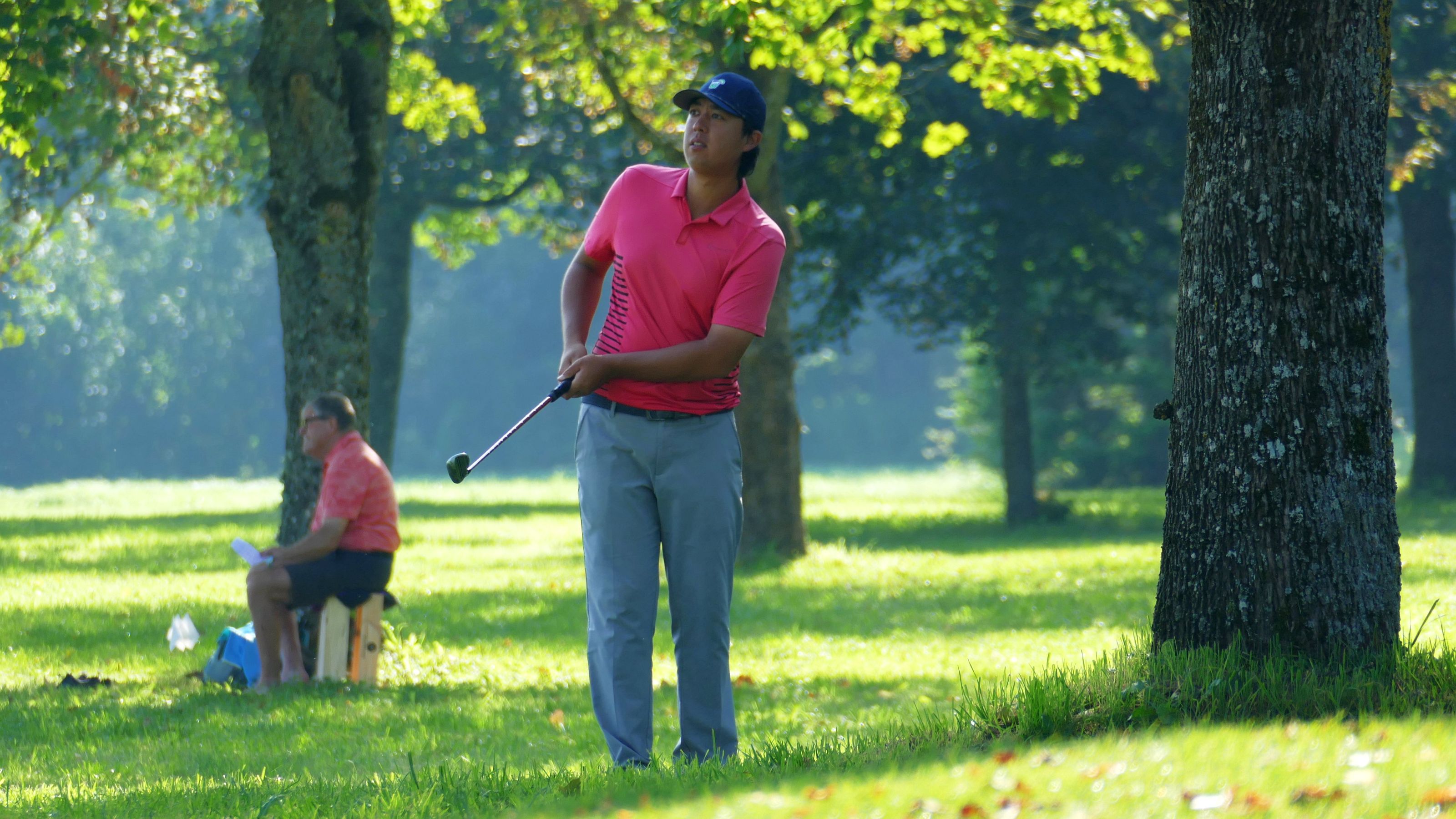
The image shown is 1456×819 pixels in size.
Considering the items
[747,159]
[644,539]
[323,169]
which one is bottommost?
[644,539]

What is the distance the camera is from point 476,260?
78.4 m

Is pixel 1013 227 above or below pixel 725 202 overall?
above

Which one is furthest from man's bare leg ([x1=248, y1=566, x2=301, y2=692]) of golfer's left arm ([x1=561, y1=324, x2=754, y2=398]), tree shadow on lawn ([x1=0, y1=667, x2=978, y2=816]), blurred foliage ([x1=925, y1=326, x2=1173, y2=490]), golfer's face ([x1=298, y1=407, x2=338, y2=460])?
blurred foliage ([x1=925, y1=326, x2=1173, y2=490])

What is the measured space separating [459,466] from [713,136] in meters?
1.36

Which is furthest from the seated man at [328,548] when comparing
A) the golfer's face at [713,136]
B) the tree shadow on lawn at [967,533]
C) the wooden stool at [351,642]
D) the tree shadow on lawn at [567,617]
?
the tree shadow on lawn at [967,533]

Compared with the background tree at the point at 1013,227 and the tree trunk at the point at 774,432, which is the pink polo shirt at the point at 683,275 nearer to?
the tree trunk at the point at 774,432

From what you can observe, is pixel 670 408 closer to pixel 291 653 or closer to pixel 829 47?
pixel 291 653

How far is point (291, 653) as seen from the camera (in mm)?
8711

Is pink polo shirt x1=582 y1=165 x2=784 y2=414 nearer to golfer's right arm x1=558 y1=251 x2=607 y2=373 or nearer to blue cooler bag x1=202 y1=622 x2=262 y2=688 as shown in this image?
golfer's right arm x1=558 y1=251 x2=607 y2=373

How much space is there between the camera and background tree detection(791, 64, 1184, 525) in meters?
22.3

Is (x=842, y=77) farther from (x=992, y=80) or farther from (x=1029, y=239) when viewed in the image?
(x=1029, y=239)

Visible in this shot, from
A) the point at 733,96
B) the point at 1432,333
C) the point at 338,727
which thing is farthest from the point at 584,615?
the point at 1432,333

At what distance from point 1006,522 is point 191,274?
199ft

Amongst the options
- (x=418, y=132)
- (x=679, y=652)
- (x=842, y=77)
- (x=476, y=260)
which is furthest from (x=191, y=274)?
(x=679, y=652)
